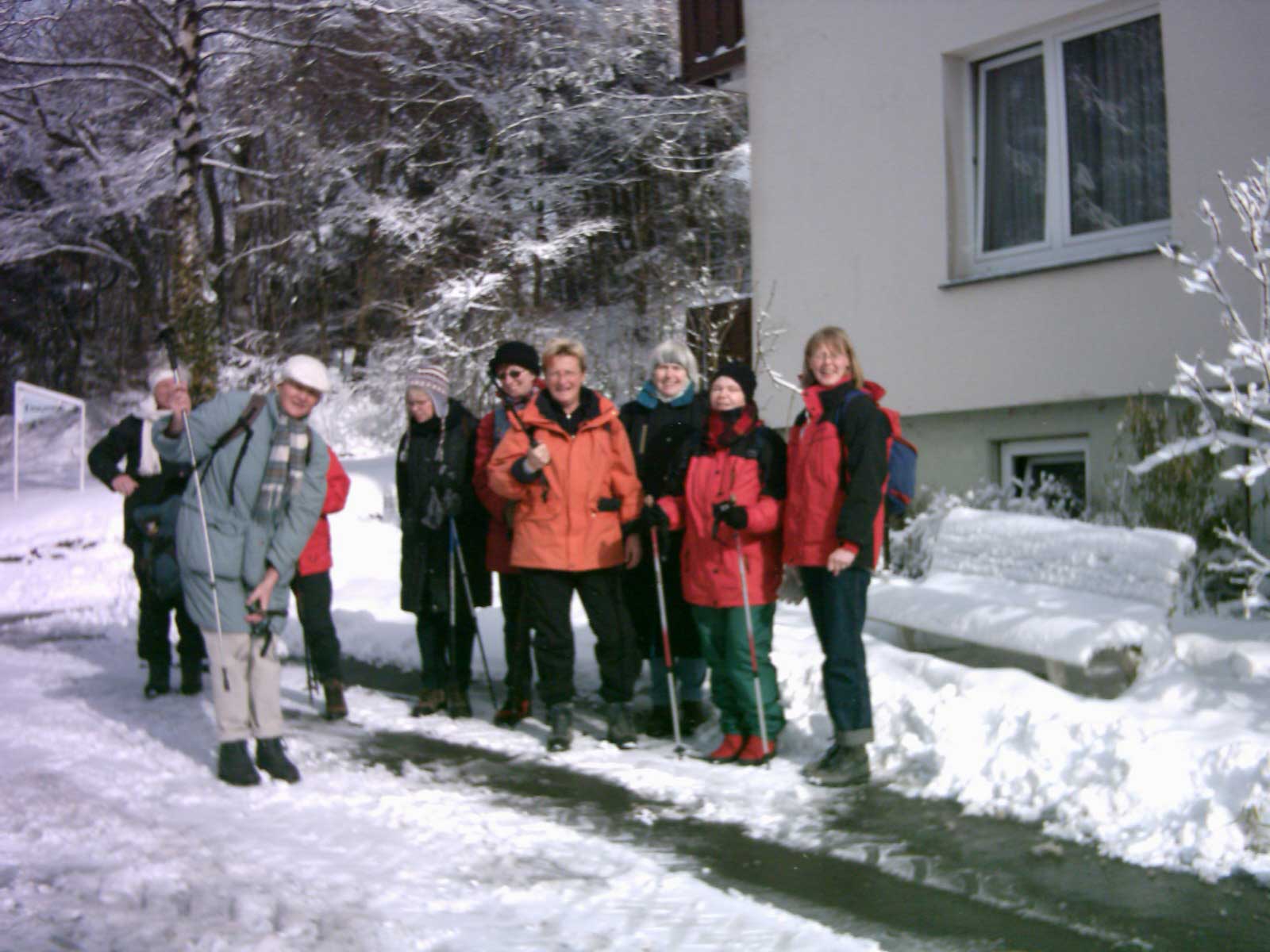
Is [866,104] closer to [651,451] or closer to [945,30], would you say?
[945,30]

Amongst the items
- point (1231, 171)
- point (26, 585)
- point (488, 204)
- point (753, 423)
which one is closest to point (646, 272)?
point (488, 204)

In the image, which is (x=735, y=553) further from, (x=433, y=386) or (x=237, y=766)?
Answer: (x=237, y=766)

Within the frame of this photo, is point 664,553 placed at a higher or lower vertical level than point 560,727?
higher

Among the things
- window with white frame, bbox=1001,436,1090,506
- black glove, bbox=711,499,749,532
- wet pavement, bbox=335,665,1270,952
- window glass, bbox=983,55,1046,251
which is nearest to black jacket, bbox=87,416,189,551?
wet pavement, bbox=335,665,1270,952

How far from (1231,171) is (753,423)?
394cm

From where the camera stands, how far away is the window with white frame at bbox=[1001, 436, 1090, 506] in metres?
9.05

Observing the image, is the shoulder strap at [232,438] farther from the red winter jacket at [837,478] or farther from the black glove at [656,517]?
the red winter jacket at [837,478]

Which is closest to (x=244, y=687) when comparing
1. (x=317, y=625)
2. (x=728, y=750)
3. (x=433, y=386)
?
(x=317, y=625)

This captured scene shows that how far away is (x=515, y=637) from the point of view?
714 centimetres

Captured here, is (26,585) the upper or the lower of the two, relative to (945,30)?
lower

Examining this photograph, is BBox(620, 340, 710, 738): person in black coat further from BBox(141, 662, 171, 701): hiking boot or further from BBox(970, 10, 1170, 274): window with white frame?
BBox(970, 10, 1170, 274): window with white frame

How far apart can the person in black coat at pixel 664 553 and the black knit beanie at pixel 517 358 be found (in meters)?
0.54

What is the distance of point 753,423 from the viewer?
626cm

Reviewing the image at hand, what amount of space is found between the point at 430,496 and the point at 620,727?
171 centimetres
